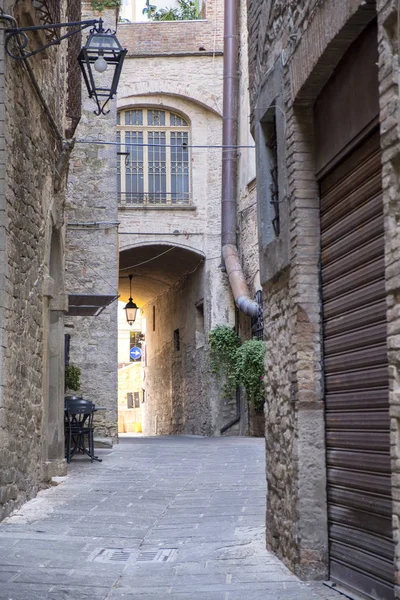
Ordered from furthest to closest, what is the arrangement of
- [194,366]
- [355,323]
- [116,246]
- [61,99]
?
[194,366], [116,246], [61,99], [355,323]

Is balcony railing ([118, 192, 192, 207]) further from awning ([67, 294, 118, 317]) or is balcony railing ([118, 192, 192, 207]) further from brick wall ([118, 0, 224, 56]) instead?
awning ([67, 294, 118, 317])

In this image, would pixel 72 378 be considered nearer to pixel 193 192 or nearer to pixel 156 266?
pixel 193 192

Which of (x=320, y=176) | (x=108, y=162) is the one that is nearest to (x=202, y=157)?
(x=108, y=162)

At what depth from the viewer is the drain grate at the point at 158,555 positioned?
662 cm

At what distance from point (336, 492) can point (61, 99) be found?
7895mm

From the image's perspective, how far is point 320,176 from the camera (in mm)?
6008

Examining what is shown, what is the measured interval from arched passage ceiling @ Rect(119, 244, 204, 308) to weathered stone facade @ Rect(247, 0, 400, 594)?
1408cm

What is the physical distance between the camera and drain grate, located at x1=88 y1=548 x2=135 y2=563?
6.60m

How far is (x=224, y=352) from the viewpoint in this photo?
66.1ft

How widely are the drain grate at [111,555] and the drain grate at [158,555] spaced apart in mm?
102

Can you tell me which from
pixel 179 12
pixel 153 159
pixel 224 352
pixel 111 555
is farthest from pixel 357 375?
pixel 179 12

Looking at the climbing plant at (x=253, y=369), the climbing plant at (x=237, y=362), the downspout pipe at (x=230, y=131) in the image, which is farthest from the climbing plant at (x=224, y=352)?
the downspout pipe at (x=230, y=131)

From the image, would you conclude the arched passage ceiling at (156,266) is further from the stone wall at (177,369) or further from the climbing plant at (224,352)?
the climbing plant at (224,352)

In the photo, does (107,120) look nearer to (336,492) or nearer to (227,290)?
(227,290)
